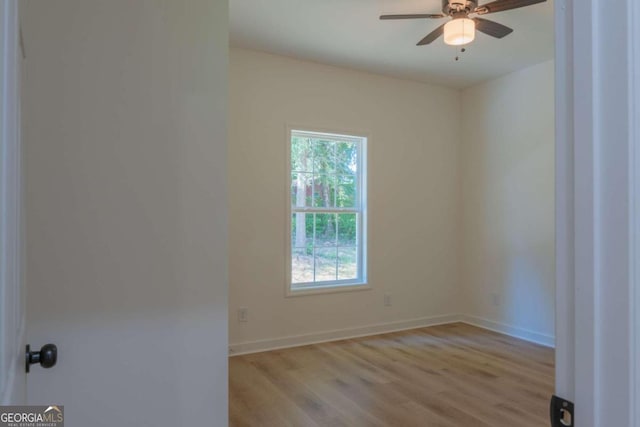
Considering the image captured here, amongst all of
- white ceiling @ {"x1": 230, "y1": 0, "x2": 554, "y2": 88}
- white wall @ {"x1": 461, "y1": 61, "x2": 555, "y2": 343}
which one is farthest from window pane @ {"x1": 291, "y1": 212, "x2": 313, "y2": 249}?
white wall @ {"x1": 461, "y1": 61, "x2": 555, "y2": 343}

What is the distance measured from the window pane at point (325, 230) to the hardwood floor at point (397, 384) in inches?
41.3

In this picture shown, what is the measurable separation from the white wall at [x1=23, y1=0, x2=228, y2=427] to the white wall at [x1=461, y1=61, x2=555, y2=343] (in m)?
3.48

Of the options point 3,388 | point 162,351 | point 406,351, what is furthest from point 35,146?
point 406,351

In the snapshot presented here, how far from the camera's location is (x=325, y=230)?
4.18 metres

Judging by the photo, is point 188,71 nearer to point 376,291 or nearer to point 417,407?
point 417,407

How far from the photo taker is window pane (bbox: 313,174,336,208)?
4133mm

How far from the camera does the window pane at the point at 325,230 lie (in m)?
4.14

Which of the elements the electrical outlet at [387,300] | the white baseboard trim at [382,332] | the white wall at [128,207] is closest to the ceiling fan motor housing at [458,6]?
the white wall at [128,207]

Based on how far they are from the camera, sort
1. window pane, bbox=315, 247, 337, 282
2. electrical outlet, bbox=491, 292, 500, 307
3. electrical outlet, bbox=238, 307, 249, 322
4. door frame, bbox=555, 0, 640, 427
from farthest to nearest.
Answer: electrical outlet, bbox=491, 292, 500, 307 → window pane, bbox=315, 247, 337, 282 → electrical outlet, bbox=238, 307, 249, 322 → door frame, bbox=555, 0, 640, 427

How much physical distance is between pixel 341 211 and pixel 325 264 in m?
0.60

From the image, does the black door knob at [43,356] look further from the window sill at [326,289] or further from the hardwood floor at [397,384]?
the window sill at [326,289]

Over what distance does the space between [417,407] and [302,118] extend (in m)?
2.79

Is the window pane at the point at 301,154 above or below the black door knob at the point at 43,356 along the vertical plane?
above

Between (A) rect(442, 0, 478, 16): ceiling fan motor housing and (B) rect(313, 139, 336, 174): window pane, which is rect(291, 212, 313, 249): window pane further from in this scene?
(A) rect(442, 0, 478, 16): ceiling fan motor housing
